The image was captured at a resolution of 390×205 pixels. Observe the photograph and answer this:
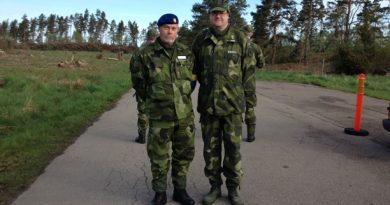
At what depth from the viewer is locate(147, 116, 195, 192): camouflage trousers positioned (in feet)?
15.5

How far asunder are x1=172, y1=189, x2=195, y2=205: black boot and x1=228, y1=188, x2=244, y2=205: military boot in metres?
0.42

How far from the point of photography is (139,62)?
4.77 m

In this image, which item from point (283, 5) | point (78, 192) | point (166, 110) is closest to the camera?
point (166, 110)

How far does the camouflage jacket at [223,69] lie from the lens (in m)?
4.79

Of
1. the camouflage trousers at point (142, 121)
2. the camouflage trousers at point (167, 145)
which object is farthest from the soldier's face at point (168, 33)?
the camouflage trousers at point (142, 121)

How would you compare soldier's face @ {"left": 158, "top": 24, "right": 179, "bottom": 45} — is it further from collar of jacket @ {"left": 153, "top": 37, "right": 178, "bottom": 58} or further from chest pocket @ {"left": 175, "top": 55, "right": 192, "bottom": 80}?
chest pocket @ {"left": 175, "top": 55, "right": 192, "bottom": 80}

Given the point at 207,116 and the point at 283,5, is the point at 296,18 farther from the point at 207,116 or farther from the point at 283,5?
the point at 207,116

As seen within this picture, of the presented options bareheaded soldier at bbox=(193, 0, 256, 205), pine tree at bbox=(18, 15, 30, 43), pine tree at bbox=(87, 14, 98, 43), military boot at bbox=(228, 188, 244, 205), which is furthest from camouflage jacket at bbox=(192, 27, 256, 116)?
pine tree at bbox=(87, 14, 98, 43)

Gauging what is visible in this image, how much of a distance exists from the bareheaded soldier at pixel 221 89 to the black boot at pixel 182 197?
16cm

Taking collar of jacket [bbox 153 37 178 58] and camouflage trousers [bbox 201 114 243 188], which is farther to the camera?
camouflage trousers [bbox 201 114 243 188]

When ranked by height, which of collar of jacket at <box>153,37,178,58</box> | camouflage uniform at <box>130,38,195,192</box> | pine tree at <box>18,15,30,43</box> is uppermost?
pine tree at <box>18,15,30,43</box>

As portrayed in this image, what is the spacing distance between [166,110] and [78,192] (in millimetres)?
1544

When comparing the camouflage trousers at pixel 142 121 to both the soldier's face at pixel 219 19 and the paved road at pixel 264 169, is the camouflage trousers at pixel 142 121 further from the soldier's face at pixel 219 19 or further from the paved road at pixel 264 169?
the soldier's face at pixel 219 19

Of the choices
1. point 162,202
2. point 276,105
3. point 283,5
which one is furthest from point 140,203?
point 283,5
